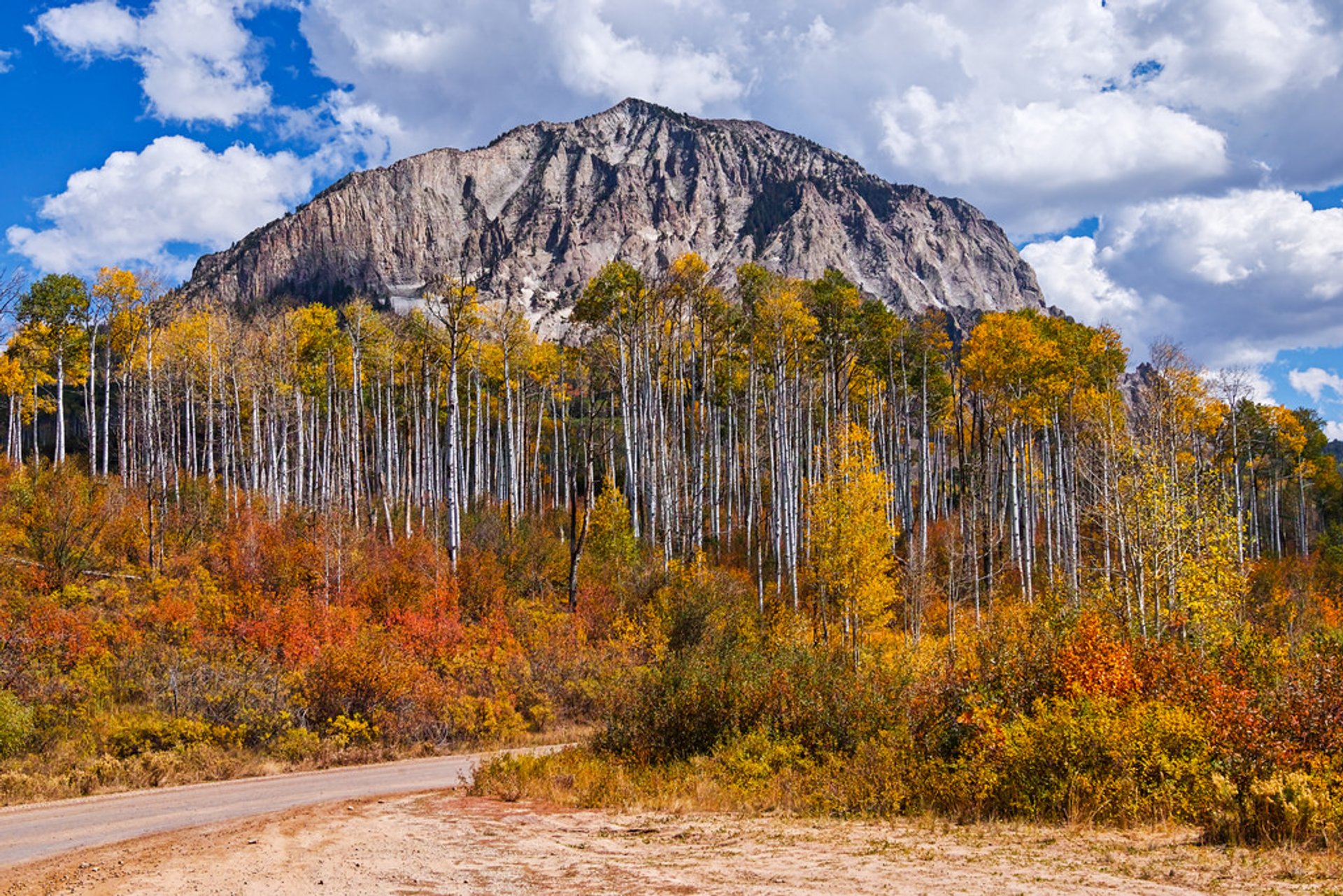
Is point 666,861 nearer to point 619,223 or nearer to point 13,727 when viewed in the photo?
point 13,727

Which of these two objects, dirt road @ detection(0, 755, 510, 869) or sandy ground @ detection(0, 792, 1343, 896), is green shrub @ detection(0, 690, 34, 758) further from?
sandy ground @ detection(0, 792, 1343, 896)

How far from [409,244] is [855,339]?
107345 millimetres

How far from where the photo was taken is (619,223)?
478 ft

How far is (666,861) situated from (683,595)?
17.9 metres

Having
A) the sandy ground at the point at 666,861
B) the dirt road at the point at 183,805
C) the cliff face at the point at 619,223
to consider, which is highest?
the cliff face at the point at 619,223

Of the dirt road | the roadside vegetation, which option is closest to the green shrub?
the roadside vegetation

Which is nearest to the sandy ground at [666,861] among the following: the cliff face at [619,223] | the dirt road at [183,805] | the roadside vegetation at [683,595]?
the dirt road at [183,805]

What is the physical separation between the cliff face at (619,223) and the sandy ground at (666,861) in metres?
96.3

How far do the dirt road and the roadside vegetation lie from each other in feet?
3.85

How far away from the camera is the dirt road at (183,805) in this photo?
993cm

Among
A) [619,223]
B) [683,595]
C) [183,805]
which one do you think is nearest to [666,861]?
[183,805]

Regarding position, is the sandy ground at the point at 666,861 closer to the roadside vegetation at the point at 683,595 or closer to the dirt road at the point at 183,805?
the dirt road at the point at 183,805

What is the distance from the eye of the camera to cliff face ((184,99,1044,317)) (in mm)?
124688

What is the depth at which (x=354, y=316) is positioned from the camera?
31.9 metres
